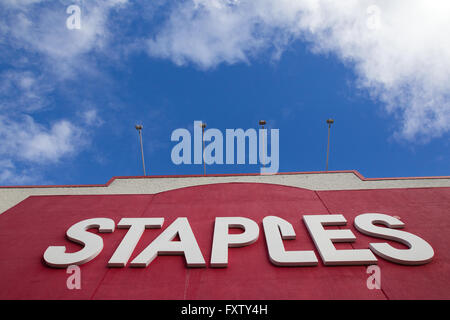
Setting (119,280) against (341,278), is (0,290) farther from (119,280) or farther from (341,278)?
(341,278)

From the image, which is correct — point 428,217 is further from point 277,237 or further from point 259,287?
point 259,287

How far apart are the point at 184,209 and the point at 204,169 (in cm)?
740

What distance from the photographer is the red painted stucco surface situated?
7.80 metres

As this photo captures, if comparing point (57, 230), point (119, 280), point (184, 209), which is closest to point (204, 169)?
point (184, 209)

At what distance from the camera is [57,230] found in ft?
35.7

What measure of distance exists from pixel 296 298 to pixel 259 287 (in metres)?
1.03

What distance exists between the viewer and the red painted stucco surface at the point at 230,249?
307 inches

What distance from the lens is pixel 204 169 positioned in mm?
19344

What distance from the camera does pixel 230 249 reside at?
9516mm
